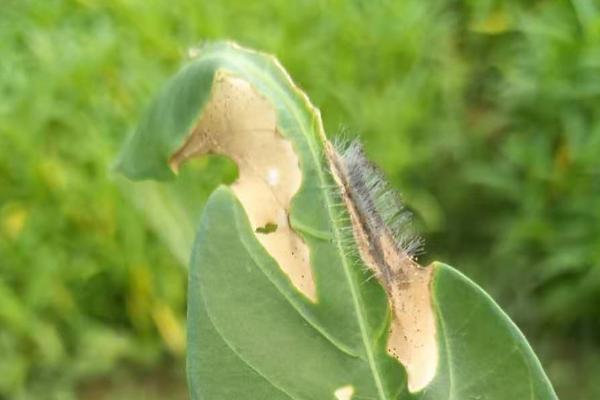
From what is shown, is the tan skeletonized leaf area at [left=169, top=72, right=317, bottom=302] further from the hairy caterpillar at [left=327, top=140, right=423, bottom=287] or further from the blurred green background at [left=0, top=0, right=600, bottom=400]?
the blurred green background at [left=0, top=0, right=600, bottom=400]

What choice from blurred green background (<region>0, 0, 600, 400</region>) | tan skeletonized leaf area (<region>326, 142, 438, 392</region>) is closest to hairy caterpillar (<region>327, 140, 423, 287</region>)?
tan skeletonized leaf area (<region>326, 142, 438, 392</region>)

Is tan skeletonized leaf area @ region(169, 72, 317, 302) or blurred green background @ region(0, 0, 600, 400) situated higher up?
blurred green background @ region(0, 0, 600, 400)

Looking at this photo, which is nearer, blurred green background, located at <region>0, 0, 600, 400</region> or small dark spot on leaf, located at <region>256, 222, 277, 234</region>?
small dark spot on leaf, located at <region>256, 222, 277, 234</region>

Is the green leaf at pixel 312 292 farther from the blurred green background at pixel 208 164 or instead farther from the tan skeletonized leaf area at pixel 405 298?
the blurred green background at pixel 208 164

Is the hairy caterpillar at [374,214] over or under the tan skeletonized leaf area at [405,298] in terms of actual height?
over

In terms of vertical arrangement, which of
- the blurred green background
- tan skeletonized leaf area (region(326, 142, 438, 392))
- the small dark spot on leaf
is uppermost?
the blurred green background

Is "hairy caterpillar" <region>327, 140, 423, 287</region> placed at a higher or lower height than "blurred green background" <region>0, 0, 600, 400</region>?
lower

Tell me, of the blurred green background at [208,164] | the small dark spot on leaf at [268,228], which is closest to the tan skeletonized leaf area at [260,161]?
the small dark spot on leaf at [268,228]

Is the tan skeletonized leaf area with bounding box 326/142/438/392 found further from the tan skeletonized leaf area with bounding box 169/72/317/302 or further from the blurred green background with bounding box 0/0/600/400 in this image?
the blurred green background with bounding box 0/0/600/400
